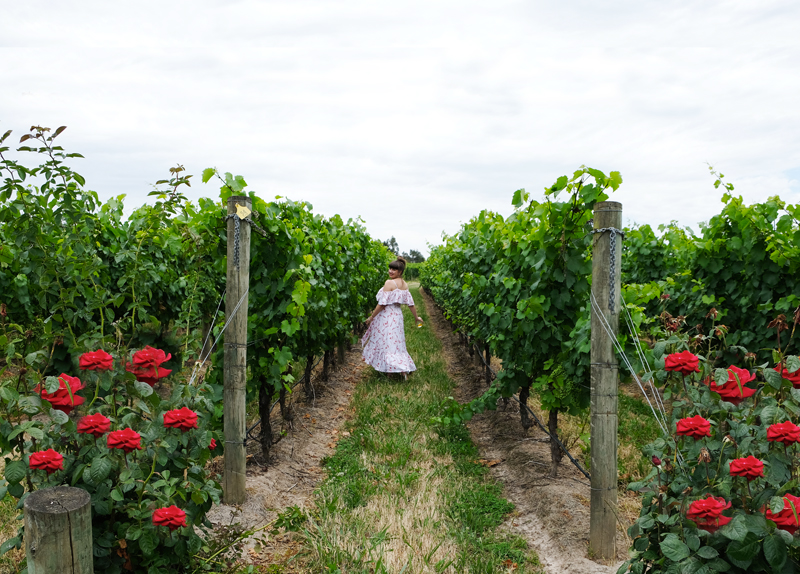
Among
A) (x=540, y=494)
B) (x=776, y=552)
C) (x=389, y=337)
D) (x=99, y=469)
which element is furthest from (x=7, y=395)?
(x=389, y=337)

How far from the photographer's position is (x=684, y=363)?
6.84 ft

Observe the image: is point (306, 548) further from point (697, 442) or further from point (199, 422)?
point (697, 442)

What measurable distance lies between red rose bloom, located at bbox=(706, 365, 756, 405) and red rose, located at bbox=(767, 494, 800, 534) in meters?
0.39

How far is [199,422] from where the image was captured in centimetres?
248

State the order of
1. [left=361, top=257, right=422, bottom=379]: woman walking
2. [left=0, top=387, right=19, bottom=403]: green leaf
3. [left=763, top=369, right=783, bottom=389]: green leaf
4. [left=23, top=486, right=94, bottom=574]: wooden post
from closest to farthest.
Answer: [left=23, top=486, right=94, bottom=574]: wooden post → [left=0, top=387, right=19, bottom=403]: green leaf → [left=763, top=369, right=783, bottom=389]: green leaf → [left=361, top=257, right=422, bottom=379]: woman walking

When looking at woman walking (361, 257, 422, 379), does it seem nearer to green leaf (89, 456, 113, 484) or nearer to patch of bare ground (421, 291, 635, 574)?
patch of bare ground (421, 291, 635, 574)

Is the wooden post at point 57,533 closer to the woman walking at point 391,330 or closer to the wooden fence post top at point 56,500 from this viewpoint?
the wooden fence post top at point 56,500

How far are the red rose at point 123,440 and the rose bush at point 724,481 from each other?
191cm

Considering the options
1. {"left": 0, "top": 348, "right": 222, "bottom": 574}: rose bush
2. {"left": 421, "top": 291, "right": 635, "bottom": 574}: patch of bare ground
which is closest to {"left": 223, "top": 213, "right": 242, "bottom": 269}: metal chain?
{"left": 0, "top": 348, "right": 222, "bottom": 574}: rose bush

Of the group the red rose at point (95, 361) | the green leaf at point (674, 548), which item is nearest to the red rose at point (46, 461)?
the red rose at point (95, 361)

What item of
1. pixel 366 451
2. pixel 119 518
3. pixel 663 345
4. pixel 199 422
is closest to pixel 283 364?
pixel 366 451

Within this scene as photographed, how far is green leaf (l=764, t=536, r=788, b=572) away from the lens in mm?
1766

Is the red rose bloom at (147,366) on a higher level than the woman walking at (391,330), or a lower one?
higher

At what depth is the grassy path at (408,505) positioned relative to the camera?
3.01 meters
